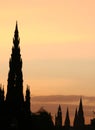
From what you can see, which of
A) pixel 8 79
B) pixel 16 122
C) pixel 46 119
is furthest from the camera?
pixel 46 119

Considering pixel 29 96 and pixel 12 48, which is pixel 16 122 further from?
pixel 12 48

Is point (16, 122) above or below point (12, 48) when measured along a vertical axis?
below

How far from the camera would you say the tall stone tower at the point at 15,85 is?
408ft

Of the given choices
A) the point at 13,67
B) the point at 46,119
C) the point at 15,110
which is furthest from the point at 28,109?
the point at 46,119

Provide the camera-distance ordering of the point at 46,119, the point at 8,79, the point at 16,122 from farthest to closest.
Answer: the point at 46,119
the point at 8,79
the point at 16,122

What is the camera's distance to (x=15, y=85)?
128 m

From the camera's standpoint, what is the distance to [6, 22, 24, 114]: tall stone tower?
124 m

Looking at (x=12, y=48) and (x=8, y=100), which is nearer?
(x=8, y=100)

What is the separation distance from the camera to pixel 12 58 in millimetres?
133000

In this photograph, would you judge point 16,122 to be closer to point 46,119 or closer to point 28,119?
point 28,119

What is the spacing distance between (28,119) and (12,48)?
18824mm

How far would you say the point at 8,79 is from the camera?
13025 centimetres

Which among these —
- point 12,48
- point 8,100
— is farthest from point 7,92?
point 12,48

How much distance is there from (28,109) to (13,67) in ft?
32.8
